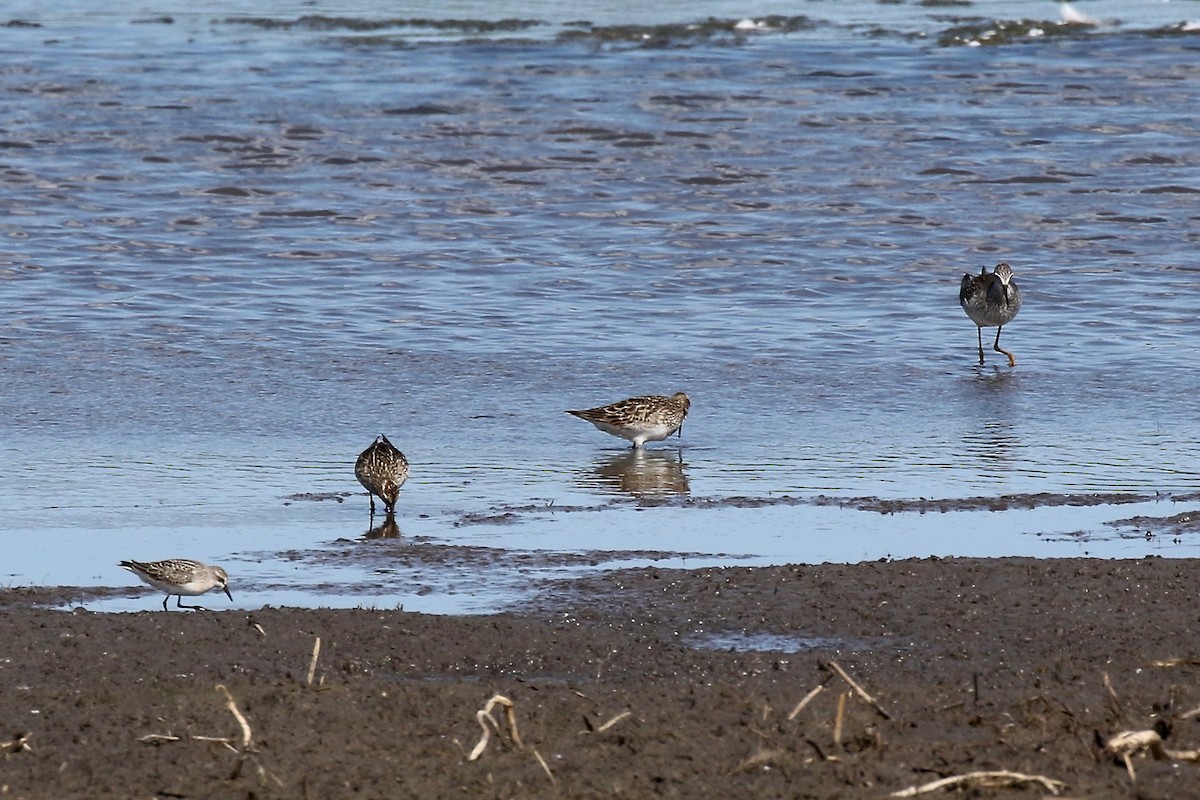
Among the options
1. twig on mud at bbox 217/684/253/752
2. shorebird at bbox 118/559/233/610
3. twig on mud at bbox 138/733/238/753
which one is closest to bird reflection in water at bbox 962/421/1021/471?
shorebird at bbox 118/559/233/610

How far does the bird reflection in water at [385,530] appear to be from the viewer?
10.3 metres

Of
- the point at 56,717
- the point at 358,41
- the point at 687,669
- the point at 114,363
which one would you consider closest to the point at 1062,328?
the point at 114,363

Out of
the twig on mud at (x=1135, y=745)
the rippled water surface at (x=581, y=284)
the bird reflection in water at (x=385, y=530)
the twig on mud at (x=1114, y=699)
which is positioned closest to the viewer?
the twig on mud at (x=1135, y=745)

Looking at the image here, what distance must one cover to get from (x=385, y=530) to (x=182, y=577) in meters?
1.73

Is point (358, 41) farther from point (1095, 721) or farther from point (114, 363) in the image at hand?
point (1095, 721)

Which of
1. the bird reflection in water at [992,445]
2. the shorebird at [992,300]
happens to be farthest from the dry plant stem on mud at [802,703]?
the shorebird at [992,300]

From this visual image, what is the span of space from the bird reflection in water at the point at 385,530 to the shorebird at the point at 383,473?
0.14 metres

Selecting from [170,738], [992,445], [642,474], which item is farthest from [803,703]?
[992,445]

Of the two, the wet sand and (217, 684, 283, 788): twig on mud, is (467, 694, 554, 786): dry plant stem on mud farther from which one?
(217, 684, 283, 788): twig on mud

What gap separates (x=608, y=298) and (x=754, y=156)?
275 inches

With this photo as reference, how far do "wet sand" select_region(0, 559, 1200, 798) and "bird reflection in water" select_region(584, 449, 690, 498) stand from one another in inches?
93.4

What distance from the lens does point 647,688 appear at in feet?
23.8

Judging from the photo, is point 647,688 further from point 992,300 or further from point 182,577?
point 992,300

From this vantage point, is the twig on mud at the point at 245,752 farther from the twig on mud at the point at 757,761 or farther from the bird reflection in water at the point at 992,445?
the bird reflection in water at the point at 992,445
